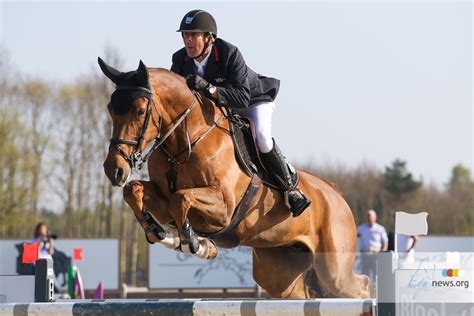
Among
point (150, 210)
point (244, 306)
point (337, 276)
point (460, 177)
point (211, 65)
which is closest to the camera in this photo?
point (244, 306)

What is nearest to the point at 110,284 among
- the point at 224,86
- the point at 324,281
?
the point at 324,281

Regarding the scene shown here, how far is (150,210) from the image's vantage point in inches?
218

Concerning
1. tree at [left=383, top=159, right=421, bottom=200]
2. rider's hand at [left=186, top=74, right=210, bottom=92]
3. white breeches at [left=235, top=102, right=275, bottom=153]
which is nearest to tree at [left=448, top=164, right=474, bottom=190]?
tree at [left=383, top=159, right=421, bottom=200]

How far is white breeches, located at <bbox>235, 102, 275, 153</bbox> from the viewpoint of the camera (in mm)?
6047

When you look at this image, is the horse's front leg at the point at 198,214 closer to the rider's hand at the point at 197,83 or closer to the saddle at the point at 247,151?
the saddle at the point at 247,151

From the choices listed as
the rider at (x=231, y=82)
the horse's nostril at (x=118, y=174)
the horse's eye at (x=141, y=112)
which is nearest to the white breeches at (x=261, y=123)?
the rider at (x=231, y=82)

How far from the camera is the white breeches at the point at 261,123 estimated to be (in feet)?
19.8

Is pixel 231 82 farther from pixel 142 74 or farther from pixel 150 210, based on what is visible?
pixel 150 210

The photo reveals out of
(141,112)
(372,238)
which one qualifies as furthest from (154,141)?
(372,238)

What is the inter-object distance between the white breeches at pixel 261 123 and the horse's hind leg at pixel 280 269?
94 cm

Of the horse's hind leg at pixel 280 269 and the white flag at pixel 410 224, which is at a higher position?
the white flag at pixel 410 224

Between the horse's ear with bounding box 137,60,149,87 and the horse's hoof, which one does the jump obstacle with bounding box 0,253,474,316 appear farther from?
the horse's ear with bounding box 137,60,149,87

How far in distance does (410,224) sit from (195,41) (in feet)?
5.77

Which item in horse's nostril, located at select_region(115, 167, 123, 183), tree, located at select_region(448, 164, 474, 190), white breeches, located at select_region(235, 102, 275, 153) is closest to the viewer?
horse's nostril, located at select_region(115, 167, 123, 183)
